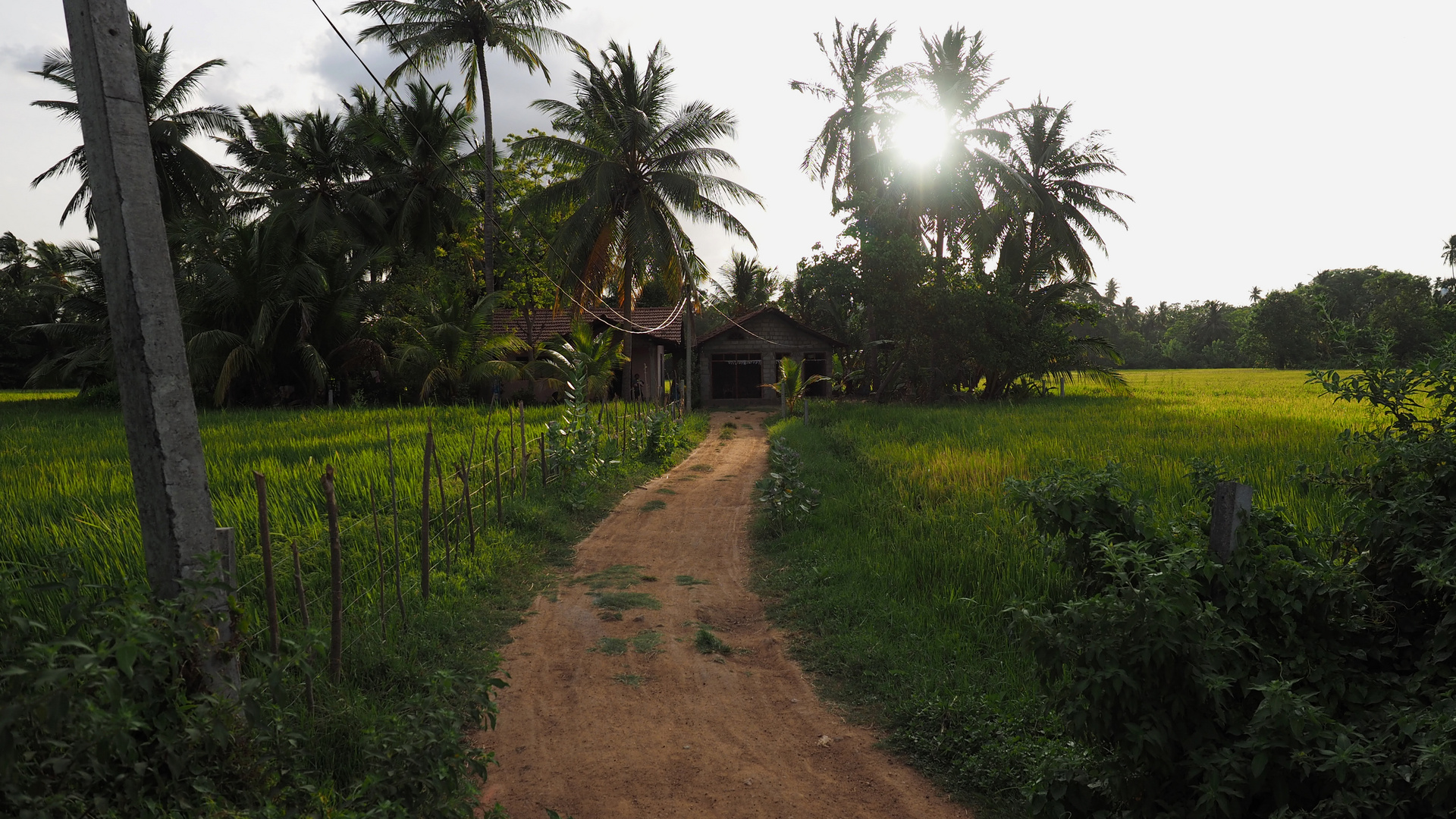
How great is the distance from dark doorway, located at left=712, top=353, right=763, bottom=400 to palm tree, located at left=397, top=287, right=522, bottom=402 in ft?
32.1

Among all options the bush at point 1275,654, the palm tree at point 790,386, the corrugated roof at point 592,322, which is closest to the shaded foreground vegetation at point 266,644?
the bush at point 1275,654

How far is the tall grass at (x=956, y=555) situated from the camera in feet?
13.7

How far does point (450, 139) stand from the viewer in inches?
1067

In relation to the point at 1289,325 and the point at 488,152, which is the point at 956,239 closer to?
the point at 488,152

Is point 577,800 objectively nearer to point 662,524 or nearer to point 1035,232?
point 662,524

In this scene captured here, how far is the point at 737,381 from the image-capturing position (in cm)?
2969

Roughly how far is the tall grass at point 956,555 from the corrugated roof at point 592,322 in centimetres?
1208

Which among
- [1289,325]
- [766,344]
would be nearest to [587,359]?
[766,344]

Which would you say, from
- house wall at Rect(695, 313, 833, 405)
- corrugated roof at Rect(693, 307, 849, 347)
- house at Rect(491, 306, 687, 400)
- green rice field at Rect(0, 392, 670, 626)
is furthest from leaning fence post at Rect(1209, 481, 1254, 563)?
house wall at Rect(695, 313, 833, 405)

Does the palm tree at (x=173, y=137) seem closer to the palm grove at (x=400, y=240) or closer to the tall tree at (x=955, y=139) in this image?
the palm grove at (x=400, y=240)

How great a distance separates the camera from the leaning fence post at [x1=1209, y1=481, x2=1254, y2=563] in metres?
3.18

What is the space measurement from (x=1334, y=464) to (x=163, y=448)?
1092 centimetres

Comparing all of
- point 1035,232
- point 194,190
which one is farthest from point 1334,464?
point 194,190

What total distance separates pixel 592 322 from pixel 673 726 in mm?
22806
